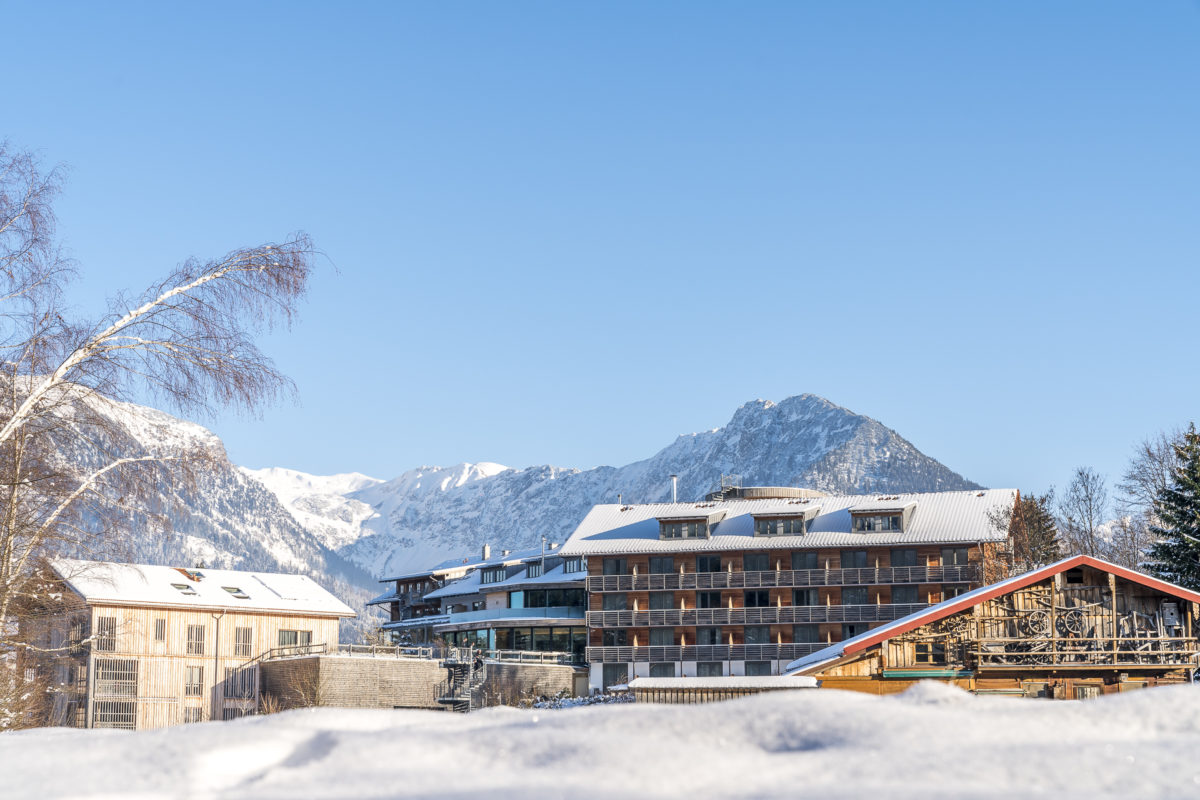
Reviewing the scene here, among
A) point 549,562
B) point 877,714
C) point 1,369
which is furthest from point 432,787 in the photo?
point 549,562

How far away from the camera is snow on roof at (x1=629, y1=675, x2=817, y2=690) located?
31469mm

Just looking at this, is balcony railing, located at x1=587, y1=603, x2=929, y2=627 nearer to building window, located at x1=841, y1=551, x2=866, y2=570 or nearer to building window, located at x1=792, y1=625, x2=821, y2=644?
building window, located at x1=792, y1=625, x2=821, y2=644

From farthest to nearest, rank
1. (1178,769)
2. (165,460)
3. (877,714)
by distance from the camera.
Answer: (165,460)
(877,714)
(1178,769)

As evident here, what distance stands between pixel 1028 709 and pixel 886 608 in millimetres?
63310

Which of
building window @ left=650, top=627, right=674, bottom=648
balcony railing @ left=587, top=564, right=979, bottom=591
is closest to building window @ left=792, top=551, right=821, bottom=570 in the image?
balcony railing @ left=587, top=564, right=979, bottom=591

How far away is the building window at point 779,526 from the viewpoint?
67.2m

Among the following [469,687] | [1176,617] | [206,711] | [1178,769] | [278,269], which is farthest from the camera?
[469,687]

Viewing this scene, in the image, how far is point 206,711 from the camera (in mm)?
58969

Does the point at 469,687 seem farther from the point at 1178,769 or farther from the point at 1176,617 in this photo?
the point at 1178,769

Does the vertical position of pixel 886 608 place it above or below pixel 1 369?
below

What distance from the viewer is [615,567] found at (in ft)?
226

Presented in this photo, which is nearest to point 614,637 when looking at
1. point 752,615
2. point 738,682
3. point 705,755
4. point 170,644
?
point 752,615

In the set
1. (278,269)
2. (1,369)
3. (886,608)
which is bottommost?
(886,608)

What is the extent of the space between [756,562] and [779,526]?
2.41 m
